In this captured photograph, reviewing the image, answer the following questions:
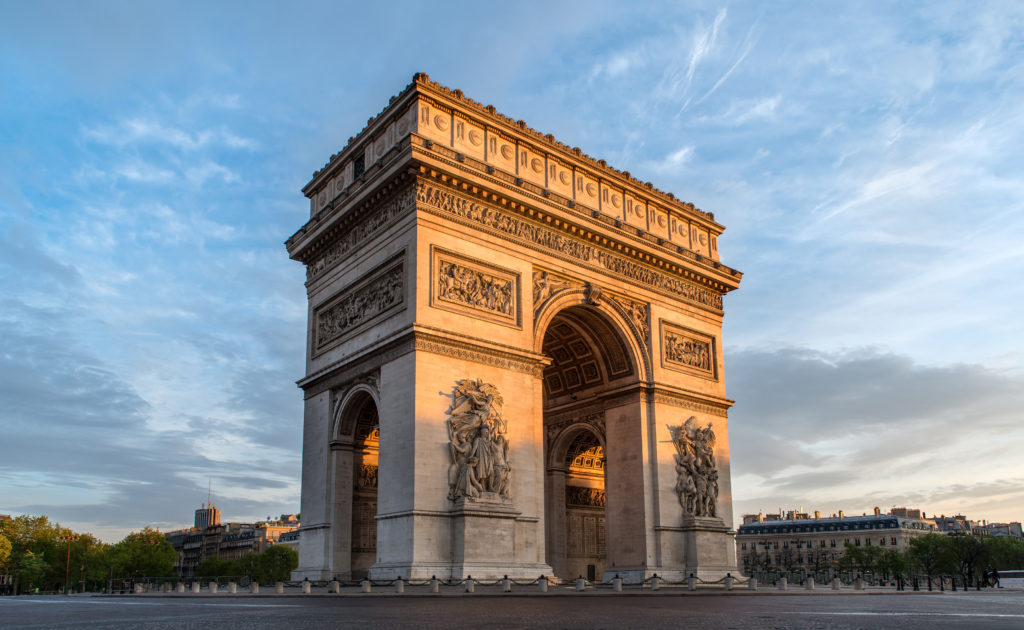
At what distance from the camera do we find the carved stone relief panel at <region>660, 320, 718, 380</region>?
28.2 metres

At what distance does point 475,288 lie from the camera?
22.9 m

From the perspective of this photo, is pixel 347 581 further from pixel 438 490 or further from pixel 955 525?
pixel 955 525

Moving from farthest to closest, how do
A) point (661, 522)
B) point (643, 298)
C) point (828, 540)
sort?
point (828, 540)
point (643, 298)
point (661, 522)

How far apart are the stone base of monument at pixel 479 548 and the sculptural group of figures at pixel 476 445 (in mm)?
299

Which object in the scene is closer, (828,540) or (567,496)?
(567,496)

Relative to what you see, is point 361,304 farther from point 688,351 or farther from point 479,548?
point 688,351

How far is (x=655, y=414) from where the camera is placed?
87.6 ft

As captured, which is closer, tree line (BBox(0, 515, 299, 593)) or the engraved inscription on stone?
the engraved inscription on stone

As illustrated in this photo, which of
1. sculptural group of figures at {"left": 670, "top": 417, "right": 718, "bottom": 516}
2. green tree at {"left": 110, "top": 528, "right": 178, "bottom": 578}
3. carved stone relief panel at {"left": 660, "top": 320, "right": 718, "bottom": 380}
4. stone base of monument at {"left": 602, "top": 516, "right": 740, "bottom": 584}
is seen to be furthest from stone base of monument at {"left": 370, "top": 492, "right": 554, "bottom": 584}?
green tree at {"left": 110, "top": 528, "right": 178, "bottom": 578}

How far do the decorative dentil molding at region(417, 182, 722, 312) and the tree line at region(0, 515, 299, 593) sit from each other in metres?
48.2

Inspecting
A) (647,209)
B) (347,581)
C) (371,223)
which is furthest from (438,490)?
(647,209)

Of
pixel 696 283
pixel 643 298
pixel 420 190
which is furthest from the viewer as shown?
pixel 696 283

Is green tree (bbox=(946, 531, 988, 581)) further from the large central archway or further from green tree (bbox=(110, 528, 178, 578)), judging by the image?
green tree (bbox=(110, 528, 178, 578))

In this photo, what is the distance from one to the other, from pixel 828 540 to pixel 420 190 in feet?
289
